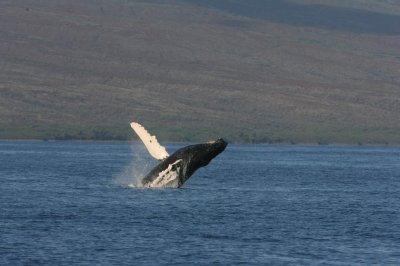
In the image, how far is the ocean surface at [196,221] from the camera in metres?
44.1

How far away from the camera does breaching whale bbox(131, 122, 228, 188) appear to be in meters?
59.4

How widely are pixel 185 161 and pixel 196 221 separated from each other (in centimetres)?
674

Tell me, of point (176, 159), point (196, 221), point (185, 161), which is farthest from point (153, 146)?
point (196, 221)

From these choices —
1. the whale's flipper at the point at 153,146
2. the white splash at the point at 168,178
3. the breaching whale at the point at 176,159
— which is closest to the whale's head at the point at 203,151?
the breaching whale at the point at 176,159

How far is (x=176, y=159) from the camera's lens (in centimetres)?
5994

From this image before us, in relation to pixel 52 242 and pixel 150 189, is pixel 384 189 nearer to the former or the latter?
pixel 150 189

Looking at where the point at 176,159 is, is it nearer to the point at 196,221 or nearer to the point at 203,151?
the point at 203,151

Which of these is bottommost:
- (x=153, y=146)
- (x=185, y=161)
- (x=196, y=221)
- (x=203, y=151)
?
(x=196, y=221)

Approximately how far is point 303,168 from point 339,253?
63.4m

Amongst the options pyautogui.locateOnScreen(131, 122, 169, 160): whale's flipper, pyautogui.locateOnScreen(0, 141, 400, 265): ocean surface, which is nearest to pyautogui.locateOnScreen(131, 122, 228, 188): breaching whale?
pyautogui.locateOnScreen(131, 122, 169, 160): whale's flipper

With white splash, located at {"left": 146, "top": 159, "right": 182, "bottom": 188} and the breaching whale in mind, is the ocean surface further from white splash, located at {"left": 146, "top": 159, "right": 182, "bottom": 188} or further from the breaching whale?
the breaching whale

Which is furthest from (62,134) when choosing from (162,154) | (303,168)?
(162,154)

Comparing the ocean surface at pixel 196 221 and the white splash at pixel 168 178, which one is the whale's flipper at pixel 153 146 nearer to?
the white splash at pixel 168 178

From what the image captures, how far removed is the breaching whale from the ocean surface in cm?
90
